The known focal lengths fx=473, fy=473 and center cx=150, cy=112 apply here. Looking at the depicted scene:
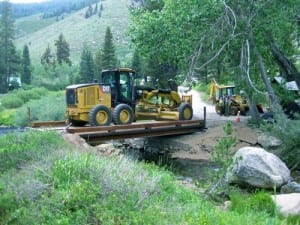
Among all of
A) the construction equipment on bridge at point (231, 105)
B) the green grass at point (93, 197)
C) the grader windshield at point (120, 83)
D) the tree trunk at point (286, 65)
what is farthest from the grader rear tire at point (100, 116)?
the construction equipment on bridge at point (231, 105)

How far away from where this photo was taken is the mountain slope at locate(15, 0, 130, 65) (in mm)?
130750

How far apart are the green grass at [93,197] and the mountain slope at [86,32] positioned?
114m

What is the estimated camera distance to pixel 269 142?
17.4 meters

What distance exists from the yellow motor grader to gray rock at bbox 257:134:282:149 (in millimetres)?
4617

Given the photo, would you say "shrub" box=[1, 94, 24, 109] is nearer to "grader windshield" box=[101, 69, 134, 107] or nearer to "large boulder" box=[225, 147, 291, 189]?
"grader windshield" box=[101, 69, 134, 107]

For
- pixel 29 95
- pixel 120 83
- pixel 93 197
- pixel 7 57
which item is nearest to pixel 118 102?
pixel 120 83

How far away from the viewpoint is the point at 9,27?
7331 centimetres

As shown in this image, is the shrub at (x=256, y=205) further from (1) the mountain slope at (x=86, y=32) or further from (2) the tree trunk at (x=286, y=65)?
(1) the mountain slope at (x=86, y=32)

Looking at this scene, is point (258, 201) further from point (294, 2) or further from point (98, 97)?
point (98, 97)

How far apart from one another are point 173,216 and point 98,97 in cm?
1258

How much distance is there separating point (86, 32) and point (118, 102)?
127489 mm

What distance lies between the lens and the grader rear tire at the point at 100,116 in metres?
17.6

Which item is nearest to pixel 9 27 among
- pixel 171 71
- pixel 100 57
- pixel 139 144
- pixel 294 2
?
pixel 100 57

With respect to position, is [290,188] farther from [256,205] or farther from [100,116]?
[100,116]
